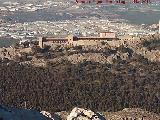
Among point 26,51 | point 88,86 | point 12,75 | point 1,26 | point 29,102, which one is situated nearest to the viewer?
point 29,102

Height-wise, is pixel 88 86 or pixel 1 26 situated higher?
pixel 88 86

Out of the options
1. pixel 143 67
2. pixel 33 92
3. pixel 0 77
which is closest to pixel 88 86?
pixel 33 92

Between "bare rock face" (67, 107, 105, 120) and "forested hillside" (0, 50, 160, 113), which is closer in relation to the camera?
"bare rock face" (67, 107, 105, 120)

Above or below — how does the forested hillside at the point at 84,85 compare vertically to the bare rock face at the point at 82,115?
below

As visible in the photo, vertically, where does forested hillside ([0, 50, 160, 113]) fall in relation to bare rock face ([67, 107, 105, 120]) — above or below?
below

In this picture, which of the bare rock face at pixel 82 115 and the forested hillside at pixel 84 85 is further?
the forested hillside at pixel 84 85

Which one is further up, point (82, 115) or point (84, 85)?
point (82, 115)

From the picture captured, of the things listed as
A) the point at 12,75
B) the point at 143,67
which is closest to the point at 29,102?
the point at 12,75

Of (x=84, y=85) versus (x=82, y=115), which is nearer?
(x=82, y=115)

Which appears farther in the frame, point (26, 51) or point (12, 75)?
point (26, 51)

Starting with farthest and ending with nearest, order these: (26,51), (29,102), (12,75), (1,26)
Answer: (1,26) < (26,51) < (12,75) < (29,102)

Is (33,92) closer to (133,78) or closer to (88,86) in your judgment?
(88,86)
